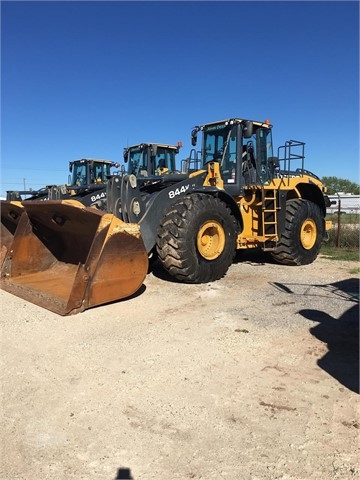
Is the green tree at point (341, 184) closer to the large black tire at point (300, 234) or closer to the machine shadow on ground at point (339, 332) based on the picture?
the large black tire at point (300, 234)

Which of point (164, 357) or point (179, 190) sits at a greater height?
point (179, 190)

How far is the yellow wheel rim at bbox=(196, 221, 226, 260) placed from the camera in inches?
284

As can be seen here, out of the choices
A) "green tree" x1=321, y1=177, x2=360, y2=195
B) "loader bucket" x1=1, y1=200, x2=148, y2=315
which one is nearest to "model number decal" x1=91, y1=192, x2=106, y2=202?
"loader bucket" x1=1, y1=200, x2=148, y2=315

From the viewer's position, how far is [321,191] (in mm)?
10273

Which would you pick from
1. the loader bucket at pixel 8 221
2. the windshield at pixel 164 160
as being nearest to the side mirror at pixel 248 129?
the loader bucket at pixel 8 221

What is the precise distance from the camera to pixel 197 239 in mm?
6965

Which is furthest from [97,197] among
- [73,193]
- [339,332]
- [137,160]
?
[339,332]

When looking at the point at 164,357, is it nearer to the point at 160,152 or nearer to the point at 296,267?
the point at 296,267

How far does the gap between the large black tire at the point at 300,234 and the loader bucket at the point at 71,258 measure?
4242mm

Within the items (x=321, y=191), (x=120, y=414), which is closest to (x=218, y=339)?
(x=120, y=414)

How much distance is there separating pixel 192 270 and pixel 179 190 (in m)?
1.33

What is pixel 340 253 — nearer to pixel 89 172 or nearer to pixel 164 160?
pixel 164 160

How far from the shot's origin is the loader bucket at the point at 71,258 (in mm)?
5367

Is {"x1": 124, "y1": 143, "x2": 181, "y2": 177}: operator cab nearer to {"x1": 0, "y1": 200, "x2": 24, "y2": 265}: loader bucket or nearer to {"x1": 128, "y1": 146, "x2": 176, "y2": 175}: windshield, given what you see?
{"x1": 128, "y1": 146, "x2": 176, "y2": 175}: windshield
